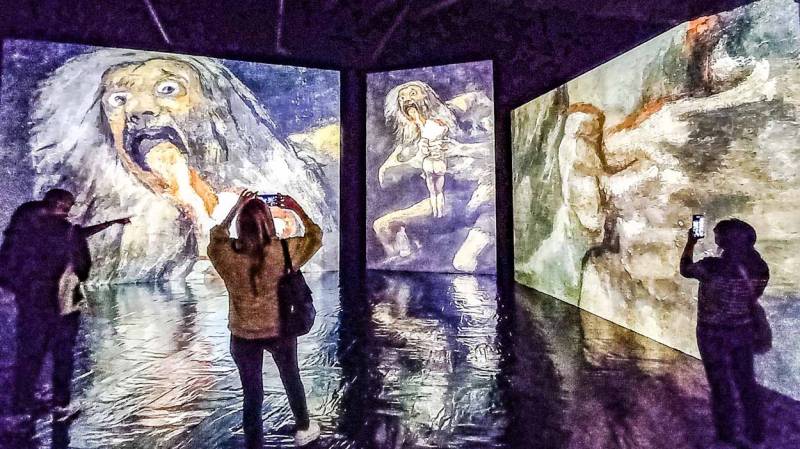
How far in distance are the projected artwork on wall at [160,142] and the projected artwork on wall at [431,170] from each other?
64 cm

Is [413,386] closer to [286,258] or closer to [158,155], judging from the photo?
[286,258]

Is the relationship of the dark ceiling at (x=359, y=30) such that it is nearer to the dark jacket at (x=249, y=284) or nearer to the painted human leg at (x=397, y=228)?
the painted human leg at (x=397, y=228)

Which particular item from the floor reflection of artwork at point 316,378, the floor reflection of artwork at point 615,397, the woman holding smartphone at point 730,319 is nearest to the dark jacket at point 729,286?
the woman holding smartphone at point 730,319

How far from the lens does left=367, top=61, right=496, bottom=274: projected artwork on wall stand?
650 cm

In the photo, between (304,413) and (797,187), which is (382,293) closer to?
(304,413)

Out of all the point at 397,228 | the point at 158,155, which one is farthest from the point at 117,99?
the point at 397,228

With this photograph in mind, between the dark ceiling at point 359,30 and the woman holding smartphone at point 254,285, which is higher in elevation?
the dark ceiling at point 359,30

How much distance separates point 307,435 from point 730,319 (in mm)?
2235

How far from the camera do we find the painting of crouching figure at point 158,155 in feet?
18.9

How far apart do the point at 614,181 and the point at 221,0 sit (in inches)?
194

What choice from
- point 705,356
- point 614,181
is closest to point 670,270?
point 705,356

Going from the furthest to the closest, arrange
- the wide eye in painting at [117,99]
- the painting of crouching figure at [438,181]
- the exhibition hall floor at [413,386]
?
the painting of crouching figure at [438,181] < the wide eye in painting at [117,99] < the exhibition hall floor at [413,386]

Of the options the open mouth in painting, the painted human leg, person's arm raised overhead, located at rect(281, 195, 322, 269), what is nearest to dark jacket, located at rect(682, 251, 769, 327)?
person's arm raised overhead, located at rect(281, 195, 322, 269)

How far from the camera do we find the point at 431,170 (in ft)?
22.5
